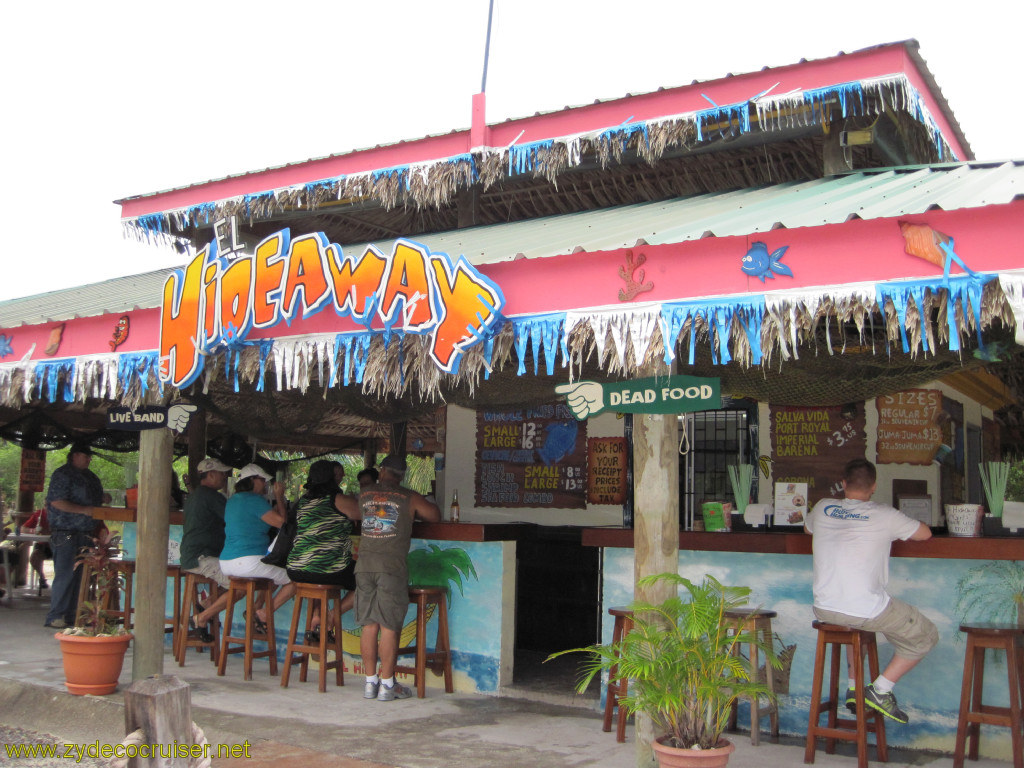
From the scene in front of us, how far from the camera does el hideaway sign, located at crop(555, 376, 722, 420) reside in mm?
4676

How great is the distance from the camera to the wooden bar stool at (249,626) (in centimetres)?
721

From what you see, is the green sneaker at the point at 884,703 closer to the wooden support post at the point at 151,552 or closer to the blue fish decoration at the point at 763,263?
the blue fish decoration at the point at 763,263

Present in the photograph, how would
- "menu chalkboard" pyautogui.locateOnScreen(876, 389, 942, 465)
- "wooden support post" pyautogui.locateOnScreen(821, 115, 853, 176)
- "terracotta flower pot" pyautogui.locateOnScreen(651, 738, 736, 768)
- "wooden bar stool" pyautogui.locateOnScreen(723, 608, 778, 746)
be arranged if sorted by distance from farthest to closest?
"menu chalkboard" pyautogui.locateOnScreen(876, 389, 942, 465), "wooden support post" pyautogui.locateOnScreen(821, 115, 853, 176), "wooden bar stool" pyautogui.locateOnScreen(723, 608, 778, 746), "terracotta flower pot" pyautogui.locateOnScreen(651, 738, 736, 768)

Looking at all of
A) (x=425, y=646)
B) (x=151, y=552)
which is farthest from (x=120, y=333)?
(x=425, y=646)

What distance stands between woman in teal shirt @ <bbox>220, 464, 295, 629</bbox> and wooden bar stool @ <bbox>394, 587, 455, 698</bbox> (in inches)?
45.7

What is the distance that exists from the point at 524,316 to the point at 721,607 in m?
1.76

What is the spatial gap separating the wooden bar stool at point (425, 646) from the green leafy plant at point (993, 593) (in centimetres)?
351

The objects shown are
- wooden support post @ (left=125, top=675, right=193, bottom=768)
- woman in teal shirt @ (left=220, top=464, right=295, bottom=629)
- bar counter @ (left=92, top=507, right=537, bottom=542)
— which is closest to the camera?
wooden support post @ (left=125, top=675, right=193, bottom=768)

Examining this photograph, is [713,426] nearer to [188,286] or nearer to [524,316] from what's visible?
[524,316]

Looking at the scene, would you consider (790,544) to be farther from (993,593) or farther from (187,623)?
(187,623)

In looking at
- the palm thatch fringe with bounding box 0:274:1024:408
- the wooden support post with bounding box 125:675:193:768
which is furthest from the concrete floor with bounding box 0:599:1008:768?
the palm thatch fringe with bounding box 0:274:1024:408

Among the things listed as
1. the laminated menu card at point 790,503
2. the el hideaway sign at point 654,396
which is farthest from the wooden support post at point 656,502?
the laminated menu card at point 790,503

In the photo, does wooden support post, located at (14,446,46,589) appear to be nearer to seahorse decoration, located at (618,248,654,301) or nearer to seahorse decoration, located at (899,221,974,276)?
seahorse decoration, located at (618,248,654,301)

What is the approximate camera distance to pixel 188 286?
19.8 ft
